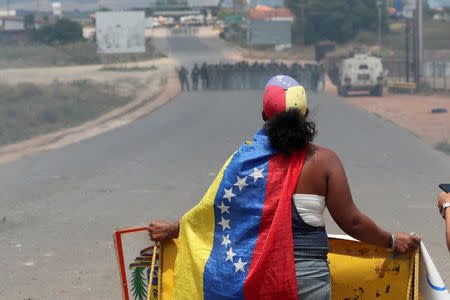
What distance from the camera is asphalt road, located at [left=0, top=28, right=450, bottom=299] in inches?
223

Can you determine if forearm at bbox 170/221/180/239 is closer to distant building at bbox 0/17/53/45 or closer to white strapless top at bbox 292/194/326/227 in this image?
white strapless top at bbox 292/194/326/227

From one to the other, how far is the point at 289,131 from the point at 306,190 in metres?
0.21

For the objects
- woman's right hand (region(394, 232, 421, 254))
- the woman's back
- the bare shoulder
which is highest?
the bare shoulder

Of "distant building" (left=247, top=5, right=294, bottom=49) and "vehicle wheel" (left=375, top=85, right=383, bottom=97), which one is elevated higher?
"distant building" (left=247, top=5, right=294, bottom=49)

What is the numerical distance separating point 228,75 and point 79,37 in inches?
674

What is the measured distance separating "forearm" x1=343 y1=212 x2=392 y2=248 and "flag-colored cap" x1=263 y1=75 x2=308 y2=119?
1.44ft

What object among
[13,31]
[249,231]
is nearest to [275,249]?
[249,231]

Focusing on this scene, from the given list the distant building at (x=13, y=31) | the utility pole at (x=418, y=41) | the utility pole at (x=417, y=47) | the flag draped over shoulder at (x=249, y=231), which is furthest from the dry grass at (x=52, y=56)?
the flag draped over shoulder at (x=249, y=231)

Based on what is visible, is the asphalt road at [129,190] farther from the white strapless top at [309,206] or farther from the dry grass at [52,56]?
the dry grass at [52,56]

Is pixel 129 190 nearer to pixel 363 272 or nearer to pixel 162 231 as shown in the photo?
pixel 162 231

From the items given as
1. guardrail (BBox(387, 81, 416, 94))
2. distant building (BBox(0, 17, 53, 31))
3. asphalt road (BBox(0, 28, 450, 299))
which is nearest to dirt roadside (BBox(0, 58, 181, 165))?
asphalt road (BBox(0, 28, 450, 299))

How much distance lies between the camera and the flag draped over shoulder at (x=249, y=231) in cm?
232

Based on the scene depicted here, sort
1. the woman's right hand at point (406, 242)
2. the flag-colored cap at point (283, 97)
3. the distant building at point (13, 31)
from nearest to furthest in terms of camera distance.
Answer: the flag-colored cap at point (283, 97) → the woman's right hand at point (406, 242) → the distant building at point (13, 31)

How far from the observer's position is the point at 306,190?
2.35 metres
